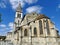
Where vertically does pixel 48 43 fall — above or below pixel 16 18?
below

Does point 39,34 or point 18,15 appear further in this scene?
point 18,15

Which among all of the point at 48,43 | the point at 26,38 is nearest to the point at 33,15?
the point at 26,38

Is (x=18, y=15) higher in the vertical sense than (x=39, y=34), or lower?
higher

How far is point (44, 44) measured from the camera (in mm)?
33844

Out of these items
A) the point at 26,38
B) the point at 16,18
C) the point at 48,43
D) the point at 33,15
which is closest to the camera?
the point at 48,43

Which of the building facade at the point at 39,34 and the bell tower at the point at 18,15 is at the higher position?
the bell tower at the point at 18,15

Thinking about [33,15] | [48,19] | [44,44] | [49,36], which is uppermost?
[33,15]

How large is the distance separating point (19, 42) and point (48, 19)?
10.8 metres

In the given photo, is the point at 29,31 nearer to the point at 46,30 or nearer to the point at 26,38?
the point at 26,38

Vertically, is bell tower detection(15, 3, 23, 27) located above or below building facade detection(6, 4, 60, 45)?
above

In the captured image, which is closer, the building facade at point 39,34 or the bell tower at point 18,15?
the building facade at point 39,34

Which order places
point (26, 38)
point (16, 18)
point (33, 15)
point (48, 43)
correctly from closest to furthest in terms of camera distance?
point (48, 43) → point (26, 38) → point (33, 15) → point (16, 18)

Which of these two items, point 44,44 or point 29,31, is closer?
point 44,44

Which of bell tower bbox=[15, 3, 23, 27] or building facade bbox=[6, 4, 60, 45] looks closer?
building facade bbox=[6, 4, 60, 45]
